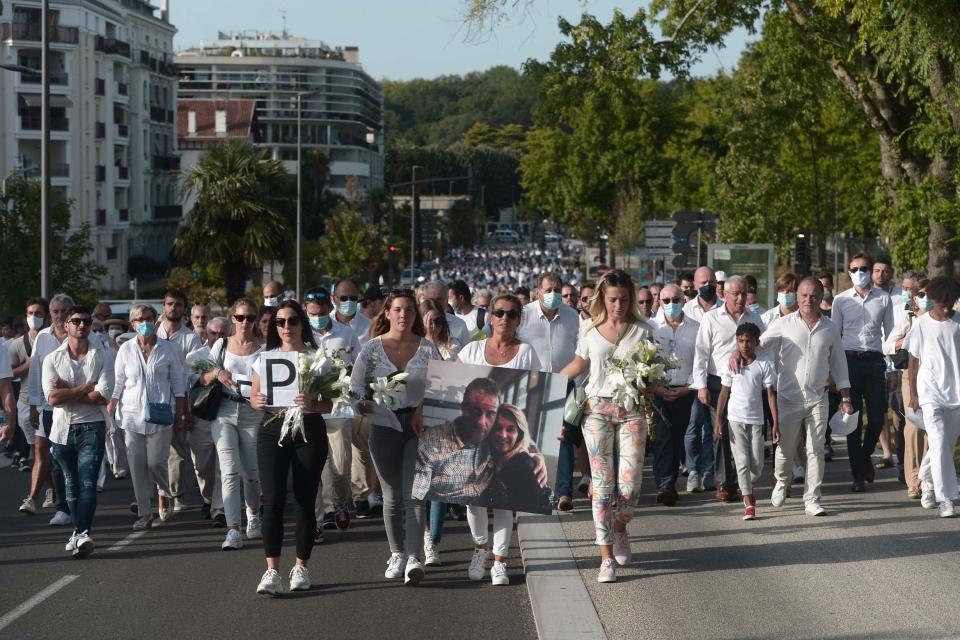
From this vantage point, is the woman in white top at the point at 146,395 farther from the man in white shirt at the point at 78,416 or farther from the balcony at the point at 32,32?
the balcony at the point at 32,32

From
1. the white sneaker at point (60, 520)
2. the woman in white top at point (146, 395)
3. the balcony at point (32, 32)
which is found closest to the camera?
the woman in white top at point (146, 395)

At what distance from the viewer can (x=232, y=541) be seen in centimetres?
1022

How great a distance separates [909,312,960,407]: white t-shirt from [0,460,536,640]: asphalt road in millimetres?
3670

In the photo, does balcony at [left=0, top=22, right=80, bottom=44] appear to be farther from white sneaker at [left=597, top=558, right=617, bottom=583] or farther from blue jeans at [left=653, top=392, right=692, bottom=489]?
white sneaker at [left=597, top=558, right=617, bottom=583]

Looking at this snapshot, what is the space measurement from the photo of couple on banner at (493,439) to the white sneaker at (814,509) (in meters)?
3.11

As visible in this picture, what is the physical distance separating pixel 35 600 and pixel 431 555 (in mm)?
2544

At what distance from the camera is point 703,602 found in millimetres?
8047

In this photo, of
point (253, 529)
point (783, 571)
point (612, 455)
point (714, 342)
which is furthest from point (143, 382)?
point (783, 571)

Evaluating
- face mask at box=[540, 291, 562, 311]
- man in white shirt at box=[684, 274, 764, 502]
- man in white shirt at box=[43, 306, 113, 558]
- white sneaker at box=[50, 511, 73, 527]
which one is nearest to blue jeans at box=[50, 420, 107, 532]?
man in white shirt at box=[43, 306, 113, 558]

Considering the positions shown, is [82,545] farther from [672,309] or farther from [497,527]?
[672,309]

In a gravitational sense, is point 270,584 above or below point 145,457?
below

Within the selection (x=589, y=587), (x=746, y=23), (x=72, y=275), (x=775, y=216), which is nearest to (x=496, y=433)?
(x=589, y=587)

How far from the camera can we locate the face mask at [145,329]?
1092 centimetres

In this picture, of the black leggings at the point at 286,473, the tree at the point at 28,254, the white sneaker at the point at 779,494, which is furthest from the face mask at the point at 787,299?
the tree at the point at 28,254
